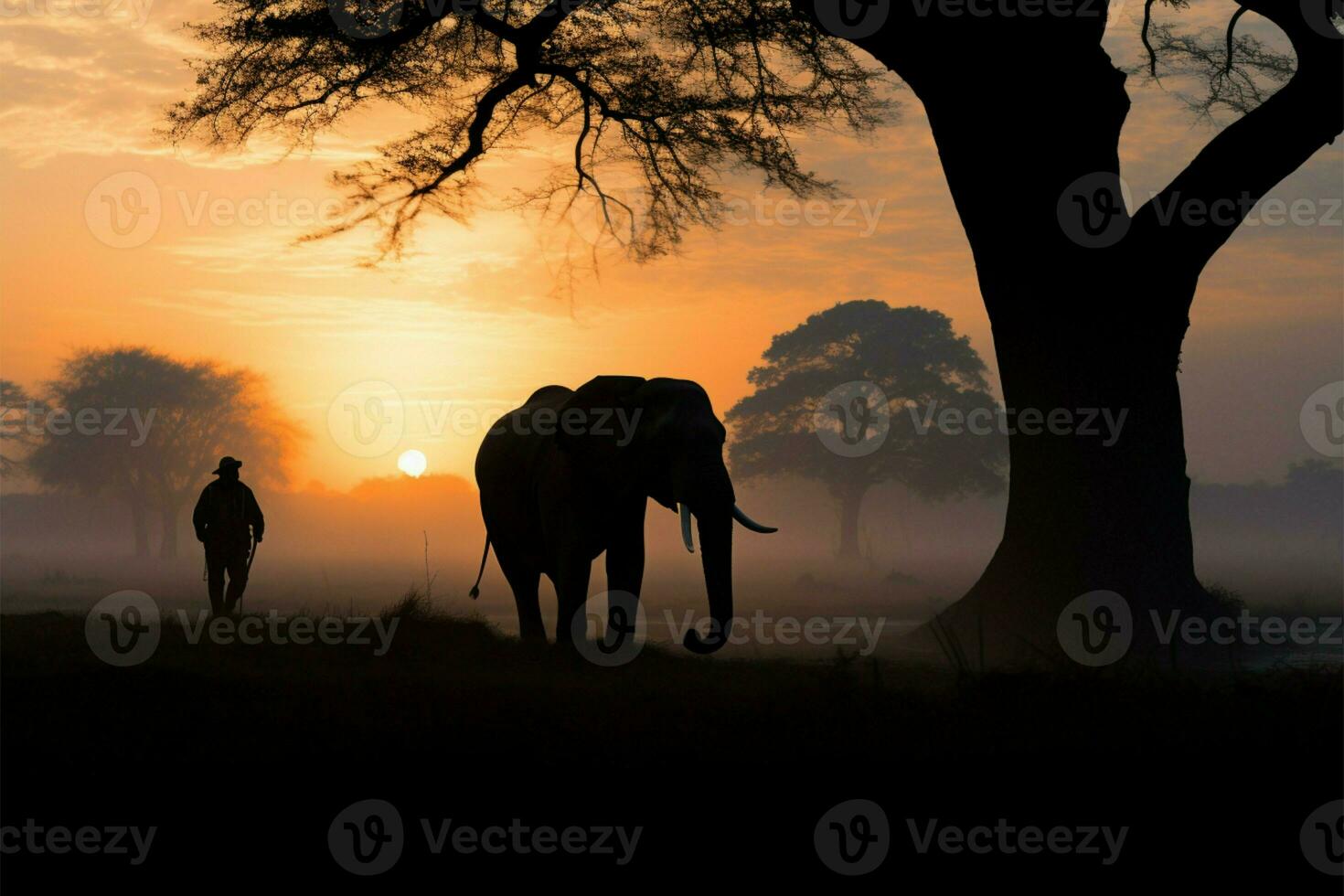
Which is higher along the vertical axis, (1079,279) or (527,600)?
(1079,279)

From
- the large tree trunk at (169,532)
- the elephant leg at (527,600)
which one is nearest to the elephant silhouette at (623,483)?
the elephant leg at (527,600)

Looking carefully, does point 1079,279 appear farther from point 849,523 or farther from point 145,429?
point 145,429

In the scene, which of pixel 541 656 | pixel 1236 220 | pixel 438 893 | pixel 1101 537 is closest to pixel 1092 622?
pixel 1101 537

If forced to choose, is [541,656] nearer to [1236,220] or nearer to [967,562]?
[1236,220]

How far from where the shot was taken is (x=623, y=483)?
11.3 meters

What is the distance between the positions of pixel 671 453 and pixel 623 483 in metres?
0.73

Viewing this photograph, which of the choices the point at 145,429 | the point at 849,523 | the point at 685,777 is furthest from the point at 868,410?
the point at 685,777

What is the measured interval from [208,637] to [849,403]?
36.4 meters

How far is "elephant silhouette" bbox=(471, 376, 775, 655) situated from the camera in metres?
10.3

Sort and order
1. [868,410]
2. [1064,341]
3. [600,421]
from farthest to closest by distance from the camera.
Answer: [868,410] → [1064,341] → [600,421]

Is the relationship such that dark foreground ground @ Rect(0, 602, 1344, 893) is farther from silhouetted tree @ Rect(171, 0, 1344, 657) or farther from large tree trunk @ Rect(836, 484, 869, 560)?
large tree trunk @ Rect(836, 484, 869, 560)

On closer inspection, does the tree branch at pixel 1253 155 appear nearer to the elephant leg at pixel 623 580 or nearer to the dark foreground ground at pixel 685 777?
the dark foreground ground at pixel 685 777

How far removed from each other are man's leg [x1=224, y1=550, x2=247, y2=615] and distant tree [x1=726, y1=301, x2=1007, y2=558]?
3310 cm

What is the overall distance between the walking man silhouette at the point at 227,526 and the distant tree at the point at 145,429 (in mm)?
46430
